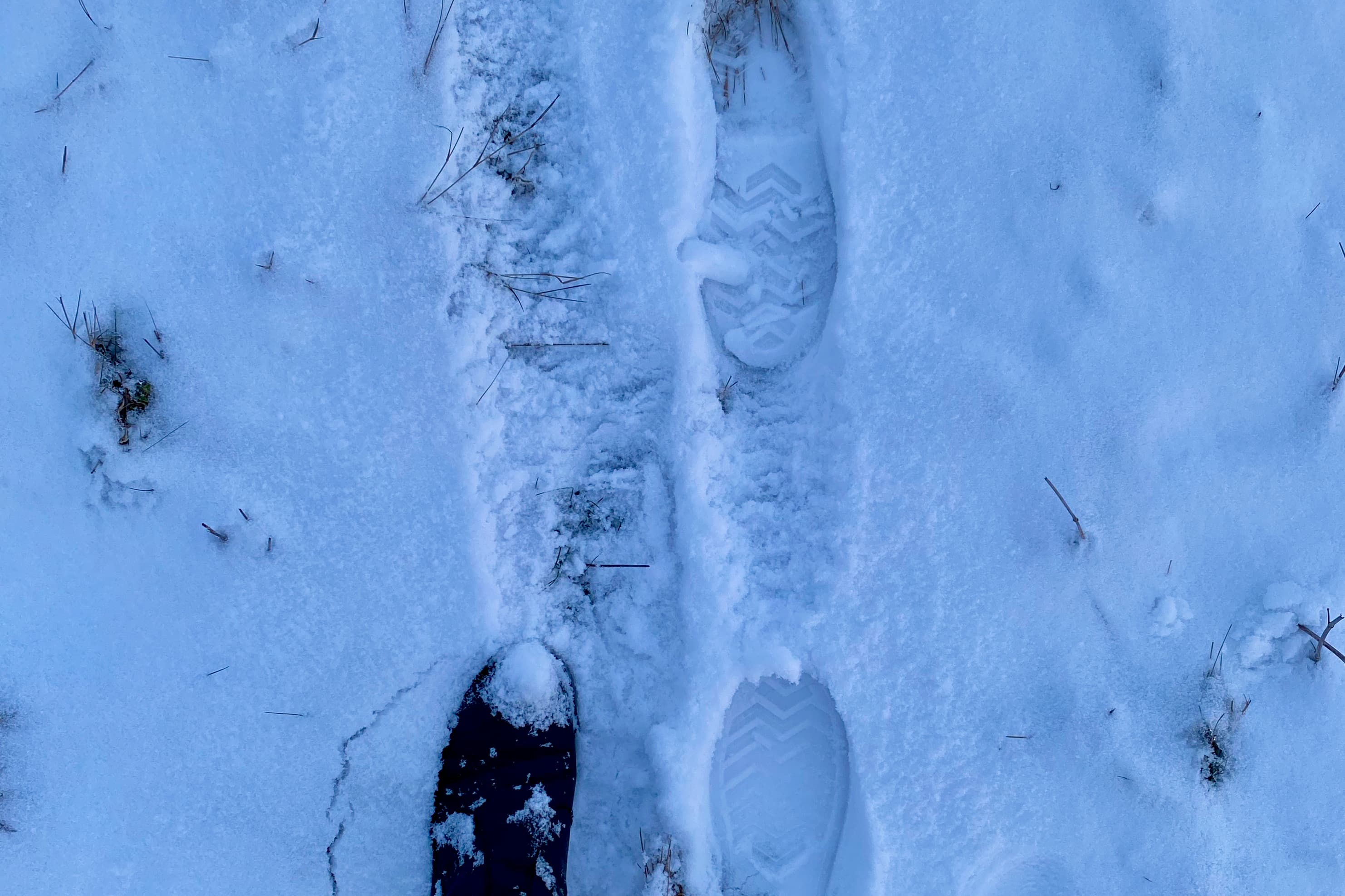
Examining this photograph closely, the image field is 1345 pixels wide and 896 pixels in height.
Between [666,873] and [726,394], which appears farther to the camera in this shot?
[726,394]

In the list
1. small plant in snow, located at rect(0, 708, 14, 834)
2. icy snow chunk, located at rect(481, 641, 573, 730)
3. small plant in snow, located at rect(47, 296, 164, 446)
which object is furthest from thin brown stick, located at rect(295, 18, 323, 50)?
small plant in snow, located at rect(0, 708, 14, 834)

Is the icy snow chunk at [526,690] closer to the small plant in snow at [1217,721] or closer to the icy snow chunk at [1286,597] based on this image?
the small plant in snow at [1217,721]

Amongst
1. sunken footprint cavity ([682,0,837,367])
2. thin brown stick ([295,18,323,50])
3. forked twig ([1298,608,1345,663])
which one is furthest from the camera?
sunken footprint cavity ([682,0,837,367])

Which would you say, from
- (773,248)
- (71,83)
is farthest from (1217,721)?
(71,83)

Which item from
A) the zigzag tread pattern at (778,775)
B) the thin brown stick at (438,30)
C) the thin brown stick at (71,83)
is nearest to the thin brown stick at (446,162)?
the thin brown stick at (438,30)

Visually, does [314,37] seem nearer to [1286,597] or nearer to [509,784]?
[509,784]

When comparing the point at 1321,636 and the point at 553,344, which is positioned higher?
the point at 553,344

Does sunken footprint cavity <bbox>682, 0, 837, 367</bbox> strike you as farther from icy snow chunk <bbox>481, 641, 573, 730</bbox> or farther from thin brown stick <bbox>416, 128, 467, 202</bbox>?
icy snow chunk <bbox>481, 641, 573, 730</bbox>
